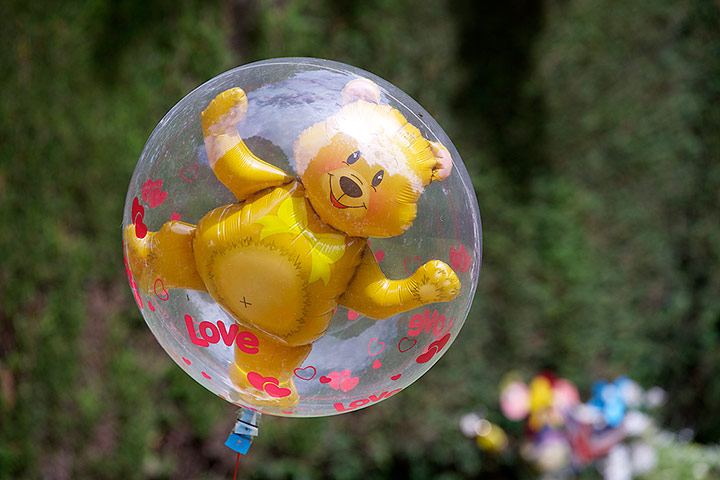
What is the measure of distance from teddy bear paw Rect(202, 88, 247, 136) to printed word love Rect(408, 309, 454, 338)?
1.04 ft

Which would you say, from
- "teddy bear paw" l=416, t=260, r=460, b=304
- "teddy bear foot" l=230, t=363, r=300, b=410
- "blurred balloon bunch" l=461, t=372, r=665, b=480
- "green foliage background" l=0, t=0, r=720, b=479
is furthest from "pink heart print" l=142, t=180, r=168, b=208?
"blurred balloon bunch" l=461, t=372, r=665, b=480

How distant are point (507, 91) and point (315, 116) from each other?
90.7 inches

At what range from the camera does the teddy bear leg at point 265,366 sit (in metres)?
0.79

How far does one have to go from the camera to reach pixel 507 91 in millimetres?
2887

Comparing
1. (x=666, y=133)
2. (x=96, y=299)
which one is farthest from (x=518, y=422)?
(x=96, y=299)

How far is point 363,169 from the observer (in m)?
0.72

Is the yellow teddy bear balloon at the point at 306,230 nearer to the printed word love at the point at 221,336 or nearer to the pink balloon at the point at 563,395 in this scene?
the printed word love at the point at 221,336

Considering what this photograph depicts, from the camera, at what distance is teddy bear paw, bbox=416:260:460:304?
0.77m

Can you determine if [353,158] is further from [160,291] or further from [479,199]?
[479,199]

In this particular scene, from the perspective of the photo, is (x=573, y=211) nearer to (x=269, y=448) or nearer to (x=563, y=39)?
(x=563, y=39)

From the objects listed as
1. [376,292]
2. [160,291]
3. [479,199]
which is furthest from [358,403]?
[479,199]

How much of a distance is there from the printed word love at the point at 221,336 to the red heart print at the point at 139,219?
4.6 inches

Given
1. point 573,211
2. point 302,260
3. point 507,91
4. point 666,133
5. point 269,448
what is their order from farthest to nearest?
point 666,133 → point 573,211 → point 507,91 → point 269,448 → point 302,260

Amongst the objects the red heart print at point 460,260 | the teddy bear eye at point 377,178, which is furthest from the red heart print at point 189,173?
the red heart print at point 460,260
